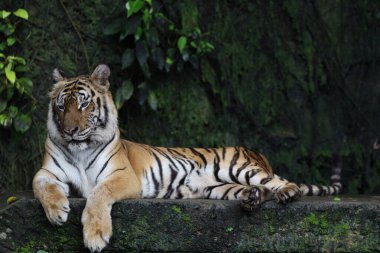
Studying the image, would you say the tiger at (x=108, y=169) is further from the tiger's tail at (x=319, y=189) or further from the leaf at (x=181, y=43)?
the leaf at (x=181, y=43)

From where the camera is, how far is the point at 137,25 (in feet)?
19.1

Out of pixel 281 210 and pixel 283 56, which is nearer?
pixel 281 210

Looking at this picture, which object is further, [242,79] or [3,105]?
[242,79]

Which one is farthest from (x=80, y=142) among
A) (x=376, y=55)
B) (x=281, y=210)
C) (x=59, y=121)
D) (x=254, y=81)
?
(x=376, y=55)

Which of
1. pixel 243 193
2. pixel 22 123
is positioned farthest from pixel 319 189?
pixel 22 123

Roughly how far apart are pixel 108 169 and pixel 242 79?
2.11 m

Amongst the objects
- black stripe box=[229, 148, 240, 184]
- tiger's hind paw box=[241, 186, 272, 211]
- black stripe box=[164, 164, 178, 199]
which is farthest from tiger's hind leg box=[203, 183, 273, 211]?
black stripe box=[164, 164, 178, 199]

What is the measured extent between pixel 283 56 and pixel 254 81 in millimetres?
354

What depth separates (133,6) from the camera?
5715 millimetres

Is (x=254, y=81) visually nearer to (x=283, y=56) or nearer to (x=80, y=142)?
(x=283, y=56)

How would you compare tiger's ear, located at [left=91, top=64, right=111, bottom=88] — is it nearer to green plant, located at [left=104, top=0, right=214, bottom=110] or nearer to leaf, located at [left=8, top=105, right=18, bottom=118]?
green plant, located at [left=104, top=0, right=214, bottom=110]

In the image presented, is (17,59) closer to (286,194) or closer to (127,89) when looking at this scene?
(127,89)

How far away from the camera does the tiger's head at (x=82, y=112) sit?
4.53 m

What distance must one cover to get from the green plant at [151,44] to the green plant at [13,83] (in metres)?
0.73
